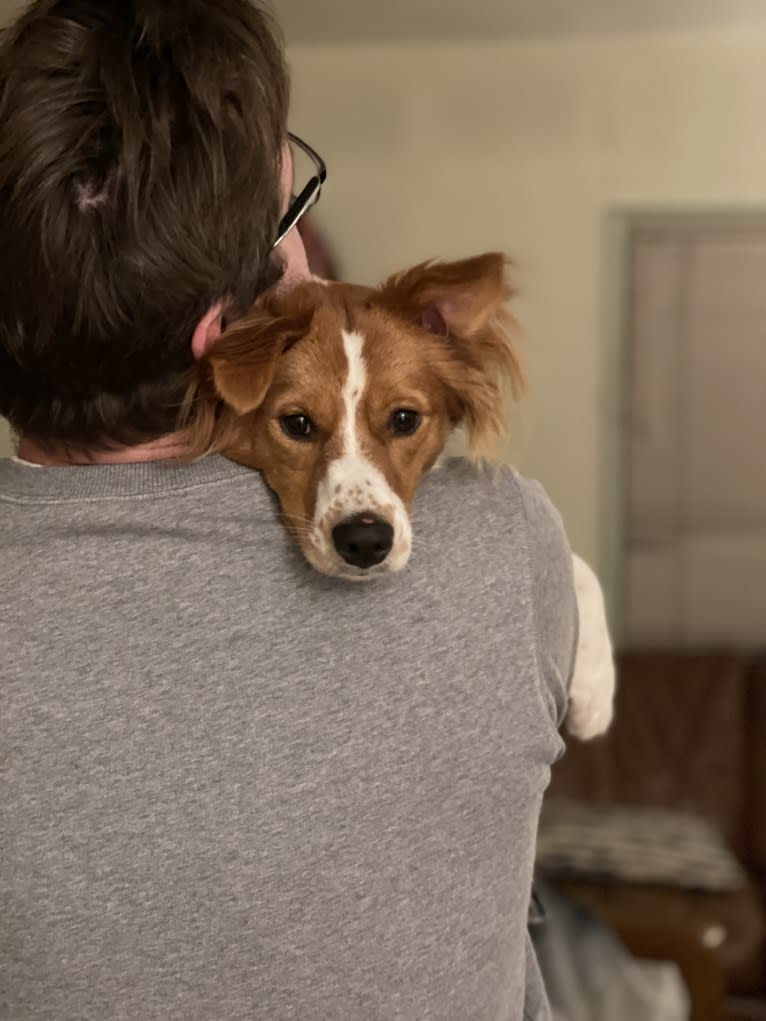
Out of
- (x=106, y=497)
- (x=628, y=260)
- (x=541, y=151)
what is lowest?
(x=106, y=497)

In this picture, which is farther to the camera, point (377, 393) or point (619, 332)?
point (619, 332)

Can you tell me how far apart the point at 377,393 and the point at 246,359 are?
215 millimetres

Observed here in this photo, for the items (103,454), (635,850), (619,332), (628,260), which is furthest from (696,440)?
(103,454)

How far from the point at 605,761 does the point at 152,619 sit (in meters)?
2.96

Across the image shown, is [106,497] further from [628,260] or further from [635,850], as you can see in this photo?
[628,260]

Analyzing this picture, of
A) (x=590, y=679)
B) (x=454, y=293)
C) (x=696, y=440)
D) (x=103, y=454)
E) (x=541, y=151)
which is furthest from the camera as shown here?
(x=696, y=440)

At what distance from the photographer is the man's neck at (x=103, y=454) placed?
32.1 inches

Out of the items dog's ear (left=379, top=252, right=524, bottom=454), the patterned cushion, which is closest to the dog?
dog's ear (left=379, top=252, right=524, bottom=454)

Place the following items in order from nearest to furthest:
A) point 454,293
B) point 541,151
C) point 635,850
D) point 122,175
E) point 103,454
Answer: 1. point 122,175
2. point 103,454
3. point 454,293
4. point 635,850
5. point 541,151

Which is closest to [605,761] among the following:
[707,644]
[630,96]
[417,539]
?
[707,644]

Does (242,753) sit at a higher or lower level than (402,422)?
lower

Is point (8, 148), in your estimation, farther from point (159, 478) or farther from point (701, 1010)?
point (701, 1010)

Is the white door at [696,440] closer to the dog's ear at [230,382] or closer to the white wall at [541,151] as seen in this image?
the white wall at [541,151]

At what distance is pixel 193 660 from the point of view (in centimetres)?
73
